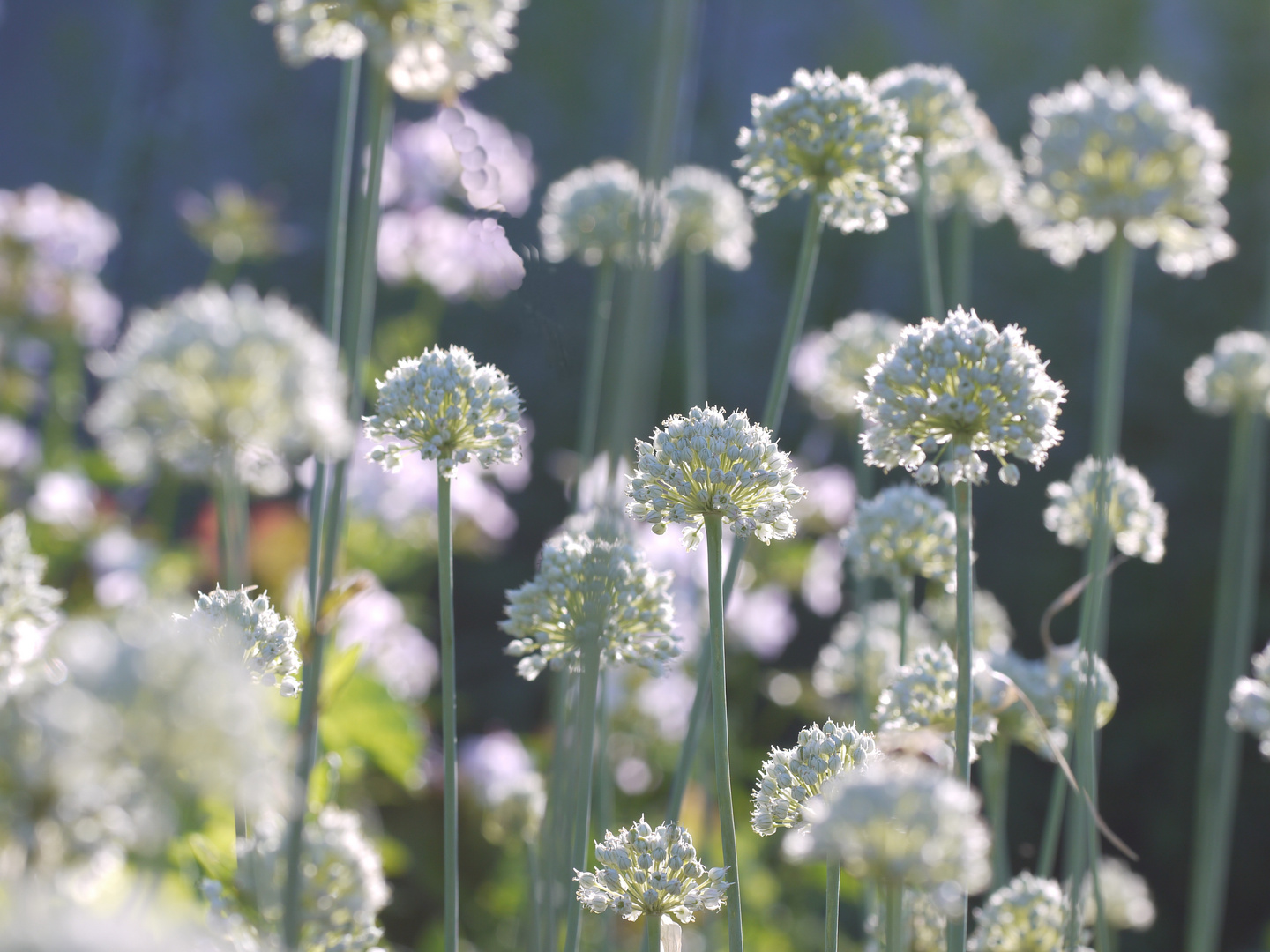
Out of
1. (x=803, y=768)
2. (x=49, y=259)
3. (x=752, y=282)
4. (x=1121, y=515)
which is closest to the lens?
(x=803, y=768)

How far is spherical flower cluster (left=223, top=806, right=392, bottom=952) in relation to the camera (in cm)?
62

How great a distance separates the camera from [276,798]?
17.4 inches

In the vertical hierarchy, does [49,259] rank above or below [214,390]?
above

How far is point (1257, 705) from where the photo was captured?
2.65 ft

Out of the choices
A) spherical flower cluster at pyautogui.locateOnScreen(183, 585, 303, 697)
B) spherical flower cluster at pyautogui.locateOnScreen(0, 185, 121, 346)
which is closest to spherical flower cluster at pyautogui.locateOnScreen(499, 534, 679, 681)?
spherical flower cluster at pyautogui.locateOnScreen(183, 585, 303, 697)

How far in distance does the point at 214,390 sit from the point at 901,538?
2.60 ft

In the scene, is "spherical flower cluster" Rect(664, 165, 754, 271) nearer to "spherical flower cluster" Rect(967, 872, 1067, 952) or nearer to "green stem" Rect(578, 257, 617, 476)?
"green stem" Rect(578, 257, 617, 476)

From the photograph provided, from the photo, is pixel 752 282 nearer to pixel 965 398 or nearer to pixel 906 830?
pixel 965 398

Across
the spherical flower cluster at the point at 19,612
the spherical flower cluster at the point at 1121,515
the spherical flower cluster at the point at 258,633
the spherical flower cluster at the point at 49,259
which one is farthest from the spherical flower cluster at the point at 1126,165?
the spherical flower cluster at the point at 49,259

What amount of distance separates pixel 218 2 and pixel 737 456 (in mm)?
6126

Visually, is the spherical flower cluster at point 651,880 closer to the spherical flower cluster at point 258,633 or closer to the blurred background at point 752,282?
the spherical flower cluster at point 258,633

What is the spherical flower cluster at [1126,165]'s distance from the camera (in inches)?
36.9

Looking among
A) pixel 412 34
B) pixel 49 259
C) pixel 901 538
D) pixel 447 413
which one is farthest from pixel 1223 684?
pixel 49 259

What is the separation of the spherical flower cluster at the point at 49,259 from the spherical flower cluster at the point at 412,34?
220 cm
